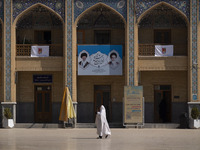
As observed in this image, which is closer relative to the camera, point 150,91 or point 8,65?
point 8,65

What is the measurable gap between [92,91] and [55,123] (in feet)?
9.56

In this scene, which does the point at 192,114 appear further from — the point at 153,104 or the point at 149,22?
the point at 149,22

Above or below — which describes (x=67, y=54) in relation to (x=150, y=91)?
above

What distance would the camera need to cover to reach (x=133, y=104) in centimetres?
2703

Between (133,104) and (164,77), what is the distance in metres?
4.22

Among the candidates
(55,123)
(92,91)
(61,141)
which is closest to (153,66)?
(92,91)

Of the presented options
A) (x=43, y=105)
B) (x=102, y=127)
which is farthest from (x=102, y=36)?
(x=102, y=127)

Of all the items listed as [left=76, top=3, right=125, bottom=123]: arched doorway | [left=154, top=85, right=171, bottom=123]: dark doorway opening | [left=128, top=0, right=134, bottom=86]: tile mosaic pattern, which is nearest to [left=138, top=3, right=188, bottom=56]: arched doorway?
[left=76, top=3, right=125, bottom=123]: arched doorway

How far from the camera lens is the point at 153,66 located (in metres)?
28.4

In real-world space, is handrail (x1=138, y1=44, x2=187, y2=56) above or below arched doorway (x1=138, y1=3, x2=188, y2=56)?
below

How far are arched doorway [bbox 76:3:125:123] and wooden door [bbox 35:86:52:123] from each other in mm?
1808

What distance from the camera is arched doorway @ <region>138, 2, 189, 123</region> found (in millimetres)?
30000

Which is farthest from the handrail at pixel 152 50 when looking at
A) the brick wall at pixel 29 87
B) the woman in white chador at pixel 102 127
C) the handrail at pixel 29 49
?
the woman in white chador at pixel 102 127

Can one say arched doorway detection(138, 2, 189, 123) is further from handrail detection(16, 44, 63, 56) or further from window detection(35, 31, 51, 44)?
window detection(35, 31, 51, 44)
